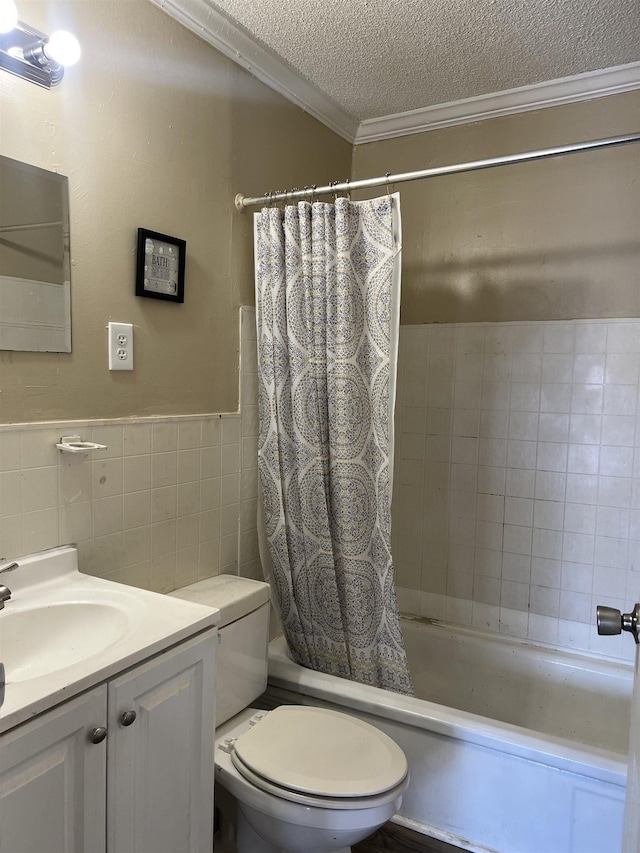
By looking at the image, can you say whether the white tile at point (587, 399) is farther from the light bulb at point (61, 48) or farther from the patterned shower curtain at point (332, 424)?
the light bulb at point (61, 48)

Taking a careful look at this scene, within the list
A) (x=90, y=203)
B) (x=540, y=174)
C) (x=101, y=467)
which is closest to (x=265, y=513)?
(x=101, y=467)

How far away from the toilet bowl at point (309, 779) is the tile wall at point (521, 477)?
3.46 ft

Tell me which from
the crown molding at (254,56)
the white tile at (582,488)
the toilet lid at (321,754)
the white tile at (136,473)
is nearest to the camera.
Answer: the toilet lid at (321,754)

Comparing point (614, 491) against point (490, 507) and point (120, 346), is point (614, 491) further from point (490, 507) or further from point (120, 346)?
point (120, 346)

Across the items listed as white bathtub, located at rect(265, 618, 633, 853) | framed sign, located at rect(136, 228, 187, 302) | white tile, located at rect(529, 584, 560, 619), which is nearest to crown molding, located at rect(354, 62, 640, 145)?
framed sign, located at rect(136, 228, 187, 302)

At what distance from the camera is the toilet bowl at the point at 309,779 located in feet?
4.48

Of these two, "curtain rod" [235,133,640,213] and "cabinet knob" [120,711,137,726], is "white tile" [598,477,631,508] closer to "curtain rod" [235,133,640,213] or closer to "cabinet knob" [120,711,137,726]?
"curtain rod" [235,133,640,213]

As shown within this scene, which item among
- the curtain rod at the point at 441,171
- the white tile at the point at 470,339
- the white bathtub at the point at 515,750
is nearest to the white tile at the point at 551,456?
the white tile at the point at 470,339

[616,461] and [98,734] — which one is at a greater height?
[616,461]

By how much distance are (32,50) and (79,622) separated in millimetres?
1271

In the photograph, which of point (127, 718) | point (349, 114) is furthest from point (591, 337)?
point (127, 718)

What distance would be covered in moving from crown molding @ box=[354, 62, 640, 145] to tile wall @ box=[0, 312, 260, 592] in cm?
118

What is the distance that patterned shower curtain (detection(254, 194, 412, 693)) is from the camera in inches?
71.7

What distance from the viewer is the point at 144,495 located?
5.65ft
